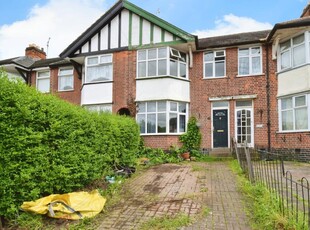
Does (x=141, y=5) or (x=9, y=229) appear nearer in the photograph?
(x=9, y=229)

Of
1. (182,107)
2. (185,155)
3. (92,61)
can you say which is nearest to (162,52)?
(182,107)

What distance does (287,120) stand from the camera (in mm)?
13344

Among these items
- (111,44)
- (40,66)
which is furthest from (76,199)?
(40,66)

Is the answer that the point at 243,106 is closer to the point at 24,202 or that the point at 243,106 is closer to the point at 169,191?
the point at 169,191

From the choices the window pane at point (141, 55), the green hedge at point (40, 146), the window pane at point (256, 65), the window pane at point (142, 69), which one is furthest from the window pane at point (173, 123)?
the green hedge at point (40, 146)

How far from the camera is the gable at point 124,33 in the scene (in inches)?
587

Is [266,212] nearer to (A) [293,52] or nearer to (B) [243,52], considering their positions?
(A) [293,52]

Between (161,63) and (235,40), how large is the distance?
4.25m

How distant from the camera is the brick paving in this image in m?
4.60

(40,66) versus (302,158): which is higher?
(40,66)

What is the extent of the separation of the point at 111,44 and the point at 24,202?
12860 millimetres

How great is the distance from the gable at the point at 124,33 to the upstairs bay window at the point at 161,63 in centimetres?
51

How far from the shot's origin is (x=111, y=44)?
1598 centimetres

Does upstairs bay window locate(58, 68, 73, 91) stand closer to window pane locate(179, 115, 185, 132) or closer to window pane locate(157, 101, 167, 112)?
window pane locate(157, 101, 167, 112)
